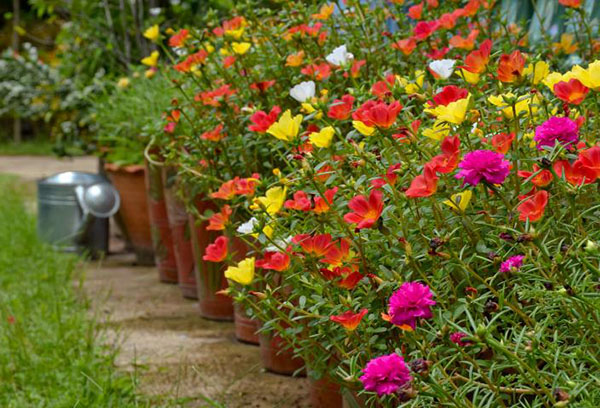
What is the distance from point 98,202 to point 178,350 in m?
1.86

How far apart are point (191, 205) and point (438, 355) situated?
158 cm

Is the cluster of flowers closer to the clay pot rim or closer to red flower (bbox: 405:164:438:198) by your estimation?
red flower (bbox: 405:164:438:198)

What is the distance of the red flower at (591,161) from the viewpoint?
1102 millimetres

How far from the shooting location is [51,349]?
2418 millimetres

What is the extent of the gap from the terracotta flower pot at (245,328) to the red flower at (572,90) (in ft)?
4.74

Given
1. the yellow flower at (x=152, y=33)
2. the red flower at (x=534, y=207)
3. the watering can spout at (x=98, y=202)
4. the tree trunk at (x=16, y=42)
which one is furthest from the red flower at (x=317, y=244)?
the tree trunk at (x=16, y=42)

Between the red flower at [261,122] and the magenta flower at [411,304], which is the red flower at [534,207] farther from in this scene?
the red flower at [261,122]

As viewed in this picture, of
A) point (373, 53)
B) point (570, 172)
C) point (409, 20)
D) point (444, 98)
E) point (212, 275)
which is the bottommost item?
point (212, 275)

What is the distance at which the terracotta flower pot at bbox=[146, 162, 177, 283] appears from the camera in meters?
3.54

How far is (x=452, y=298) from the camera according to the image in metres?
1.34

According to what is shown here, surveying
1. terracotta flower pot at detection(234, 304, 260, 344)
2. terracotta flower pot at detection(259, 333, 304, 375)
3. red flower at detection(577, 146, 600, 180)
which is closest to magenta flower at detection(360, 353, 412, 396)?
red flower at detection(577, 146, 600, 180)

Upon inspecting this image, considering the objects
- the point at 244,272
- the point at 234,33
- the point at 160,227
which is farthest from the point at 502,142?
the point at 160,227

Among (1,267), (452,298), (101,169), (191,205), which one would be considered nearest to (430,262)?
(452,298)

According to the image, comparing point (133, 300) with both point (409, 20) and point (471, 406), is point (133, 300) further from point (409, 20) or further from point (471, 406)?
point (471, 406)
